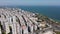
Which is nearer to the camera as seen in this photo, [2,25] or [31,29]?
[2,25]

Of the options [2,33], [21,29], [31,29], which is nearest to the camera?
[2,33]

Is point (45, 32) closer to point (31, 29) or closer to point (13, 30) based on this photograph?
point (31, 29)

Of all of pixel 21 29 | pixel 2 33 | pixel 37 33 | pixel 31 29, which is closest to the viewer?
pixel 2 33

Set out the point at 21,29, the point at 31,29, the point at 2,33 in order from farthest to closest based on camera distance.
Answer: the point at 31,29 < the point at 21,29 < the point at 2,33

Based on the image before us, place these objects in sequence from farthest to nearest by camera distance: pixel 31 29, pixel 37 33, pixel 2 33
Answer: pixel 31 29 → pixel 37 33 → pixel 2 33

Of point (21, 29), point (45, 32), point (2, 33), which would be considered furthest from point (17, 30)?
point (45, 32)

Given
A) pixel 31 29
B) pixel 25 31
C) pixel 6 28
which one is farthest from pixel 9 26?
pixel 31 29

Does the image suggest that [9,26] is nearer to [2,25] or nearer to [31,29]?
[2,25]

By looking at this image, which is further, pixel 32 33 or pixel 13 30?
pixel 32 33
